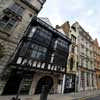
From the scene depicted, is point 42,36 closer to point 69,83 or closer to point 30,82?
point 30,82

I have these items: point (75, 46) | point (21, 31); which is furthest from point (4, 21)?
point (75, 46)

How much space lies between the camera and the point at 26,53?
8.54m

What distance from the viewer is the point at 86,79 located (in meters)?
17.2

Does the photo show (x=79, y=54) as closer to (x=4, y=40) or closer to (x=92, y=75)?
(x=92, y=75)

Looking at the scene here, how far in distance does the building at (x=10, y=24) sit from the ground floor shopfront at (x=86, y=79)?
15.8 meters

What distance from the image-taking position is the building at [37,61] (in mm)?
7961

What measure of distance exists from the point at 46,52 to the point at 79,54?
1132cm

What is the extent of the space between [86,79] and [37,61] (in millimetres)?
16059

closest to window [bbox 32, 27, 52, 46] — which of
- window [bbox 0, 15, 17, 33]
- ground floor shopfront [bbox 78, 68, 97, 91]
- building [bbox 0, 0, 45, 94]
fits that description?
building [bbox 0, 0, 45, 94]

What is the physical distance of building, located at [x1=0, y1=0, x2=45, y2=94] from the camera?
7.57m

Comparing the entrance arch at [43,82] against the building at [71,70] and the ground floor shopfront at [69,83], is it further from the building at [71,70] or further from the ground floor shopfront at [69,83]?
the ground floor shopfront at [69,83]

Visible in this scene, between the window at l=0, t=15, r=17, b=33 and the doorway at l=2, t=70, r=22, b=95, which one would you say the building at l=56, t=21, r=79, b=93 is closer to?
the doorway at l=2, t=70, r=22, b=95

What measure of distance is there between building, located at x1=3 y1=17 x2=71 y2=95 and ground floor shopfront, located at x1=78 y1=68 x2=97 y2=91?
661 cm

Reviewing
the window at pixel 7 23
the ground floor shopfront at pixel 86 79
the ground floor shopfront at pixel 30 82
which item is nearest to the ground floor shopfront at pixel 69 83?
the ground floor shopfront at pixel 30 82
